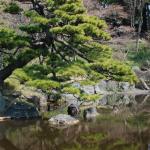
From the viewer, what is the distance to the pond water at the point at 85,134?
16.2 meters

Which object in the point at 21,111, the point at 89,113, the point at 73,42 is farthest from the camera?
the point at 21,111

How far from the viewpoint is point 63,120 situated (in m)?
19.9

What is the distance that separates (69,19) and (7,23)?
24375 millimetres

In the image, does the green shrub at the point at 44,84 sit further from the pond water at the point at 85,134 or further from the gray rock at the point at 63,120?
the gray rock at the point at 63,120

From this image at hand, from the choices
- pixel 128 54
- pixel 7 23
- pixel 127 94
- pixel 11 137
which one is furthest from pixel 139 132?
pixel 7 23

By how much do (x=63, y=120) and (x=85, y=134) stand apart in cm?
219

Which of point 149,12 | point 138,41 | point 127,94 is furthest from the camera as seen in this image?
point 149,12

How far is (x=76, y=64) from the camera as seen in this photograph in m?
18.0

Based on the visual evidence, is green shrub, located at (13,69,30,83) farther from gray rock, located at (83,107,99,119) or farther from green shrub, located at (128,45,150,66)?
green shrub, located at (128,45,150,66)

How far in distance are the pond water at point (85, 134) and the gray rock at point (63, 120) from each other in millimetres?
259

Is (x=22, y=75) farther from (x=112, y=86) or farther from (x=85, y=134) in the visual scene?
(x=112, y=86)

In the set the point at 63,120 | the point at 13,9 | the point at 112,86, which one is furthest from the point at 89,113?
the point at 112,86

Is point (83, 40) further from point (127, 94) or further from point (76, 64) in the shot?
point (127, 94)

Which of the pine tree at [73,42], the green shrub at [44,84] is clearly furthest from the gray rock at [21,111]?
the green shrub at [44,84]
